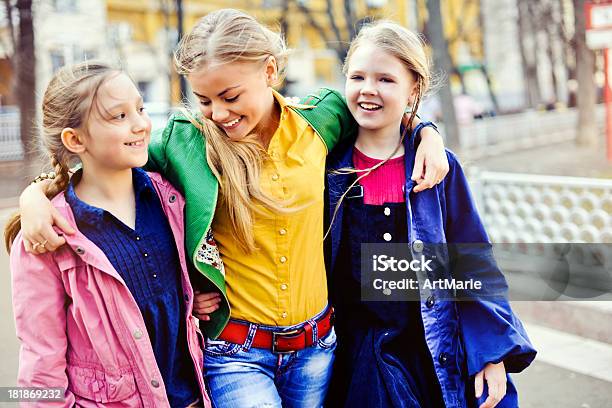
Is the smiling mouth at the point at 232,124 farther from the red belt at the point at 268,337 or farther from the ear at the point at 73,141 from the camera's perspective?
the red belt at the point at 268,337

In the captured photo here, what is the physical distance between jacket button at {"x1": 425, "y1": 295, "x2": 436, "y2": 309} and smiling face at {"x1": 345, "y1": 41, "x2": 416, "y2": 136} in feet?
1.75

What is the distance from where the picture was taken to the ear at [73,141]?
1.88 meters

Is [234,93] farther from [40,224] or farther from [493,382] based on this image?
[493,382]

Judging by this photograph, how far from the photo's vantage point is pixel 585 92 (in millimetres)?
13008

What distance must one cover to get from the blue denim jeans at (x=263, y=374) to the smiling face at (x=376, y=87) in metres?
0.67

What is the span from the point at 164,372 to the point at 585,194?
395cm

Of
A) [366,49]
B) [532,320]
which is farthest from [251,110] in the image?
[532,320]

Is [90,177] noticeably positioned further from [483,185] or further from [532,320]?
[483,185]

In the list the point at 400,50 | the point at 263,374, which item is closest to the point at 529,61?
the point at 400,50

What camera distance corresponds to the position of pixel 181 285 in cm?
197

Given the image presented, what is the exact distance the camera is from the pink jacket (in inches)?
70.6

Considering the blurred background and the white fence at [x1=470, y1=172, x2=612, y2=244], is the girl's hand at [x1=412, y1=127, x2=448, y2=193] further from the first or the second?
the white fence at [x1=470, y1=172, x2=612, y2=244]

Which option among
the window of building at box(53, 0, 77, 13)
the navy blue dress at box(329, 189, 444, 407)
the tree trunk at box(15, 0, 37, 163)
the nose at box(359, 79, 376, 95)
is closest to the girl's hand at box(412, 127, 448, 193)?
the navy blue dress at box(329, 189, 444, 407)

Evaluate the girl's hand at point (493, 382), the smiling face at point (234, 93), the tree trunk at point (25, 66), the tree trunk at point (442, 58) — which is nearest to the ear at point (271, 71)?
the smiling face at point (234, 93)
